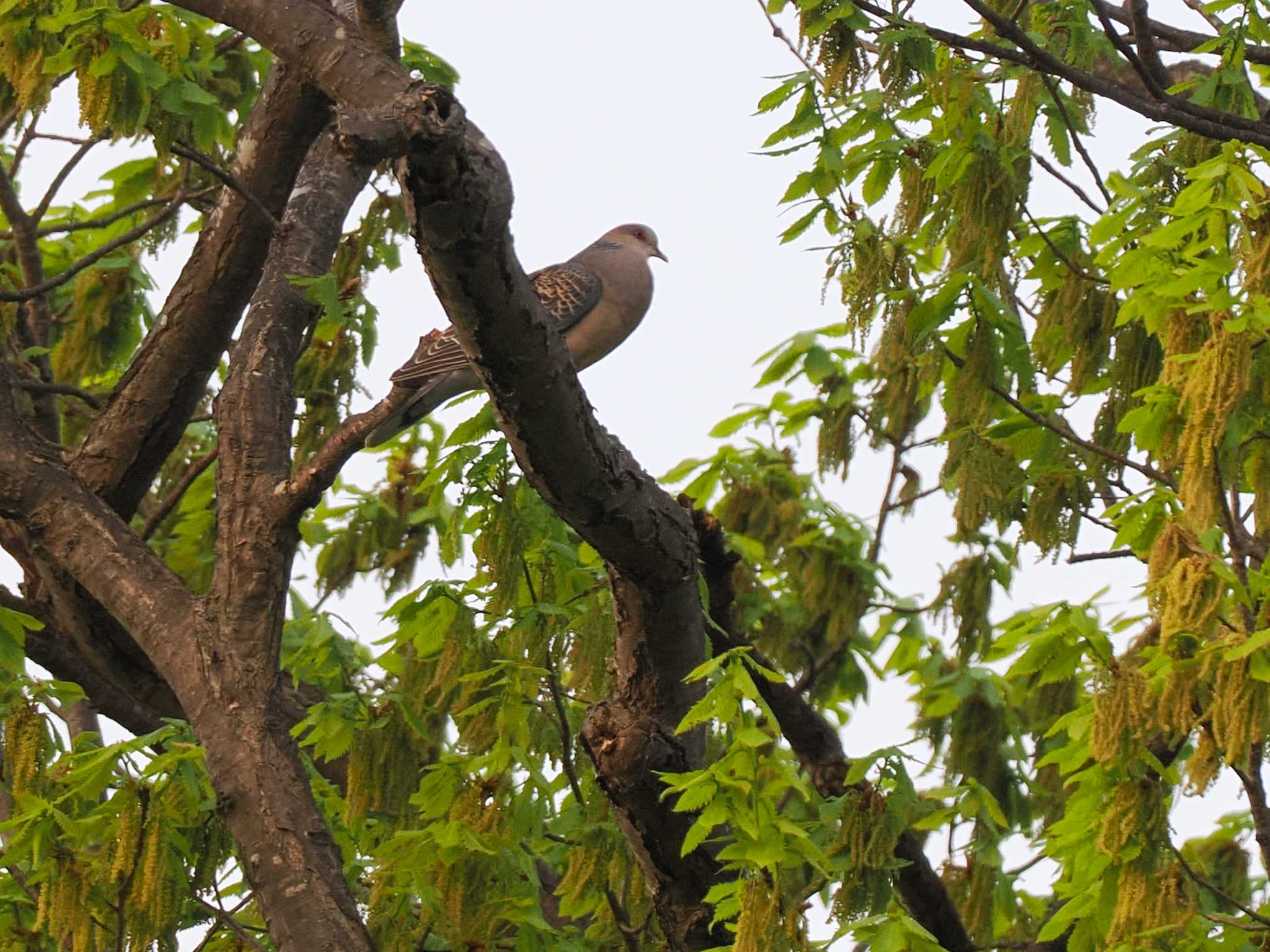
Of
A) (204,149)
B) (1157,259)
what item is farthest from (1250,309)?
(204,149)

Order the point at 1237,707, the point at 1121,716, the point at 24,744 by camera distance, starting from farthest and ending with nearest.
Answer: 1. the point at 24,744
2. the point at 1121,716
3. the point at 1237,707

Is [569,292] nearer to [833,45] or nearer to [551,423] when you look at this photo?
[833,45]

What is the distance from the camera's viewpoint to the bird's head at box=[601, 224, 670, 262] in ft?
23.4

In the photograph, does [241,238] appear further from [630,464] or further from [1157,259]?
[1157,259]

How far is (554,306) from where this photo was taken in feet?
20.2

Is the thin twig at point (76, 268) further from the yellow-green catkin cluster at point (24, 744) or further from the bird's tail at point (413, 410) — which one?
the yellow-green catkin cluster at point (24, 744)

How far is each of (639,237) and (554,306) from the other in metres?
1.20

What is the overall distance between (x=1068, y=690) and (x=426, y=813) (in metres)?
2.42

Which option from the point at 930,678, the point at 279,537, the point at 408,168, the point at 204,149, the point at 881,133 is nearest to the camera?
the point at 408,168

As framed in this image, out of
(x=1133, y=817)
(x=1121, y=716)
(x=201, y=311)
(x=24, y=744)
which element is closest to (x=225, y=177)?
(x=201, y=311)

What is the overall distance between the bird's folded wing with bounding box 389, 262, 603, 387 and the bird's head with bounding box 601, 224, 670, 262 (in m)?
0.66

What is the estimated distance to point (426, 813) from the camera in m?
4.57

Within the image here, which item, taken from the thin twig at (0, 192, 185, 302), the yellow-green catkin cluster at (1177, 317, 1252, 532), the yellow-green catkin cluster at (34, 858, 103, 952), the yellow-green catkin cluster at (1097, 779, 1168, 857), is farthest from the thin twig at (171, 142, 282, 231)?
the yellow-green catkin cluster at (1097, 779, 1168, 857)

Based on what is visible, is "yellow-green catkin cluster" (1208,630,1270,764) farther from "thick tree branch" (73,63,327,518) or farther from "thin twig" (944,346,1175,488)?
"thick tree branch" (73,63,327,518)
